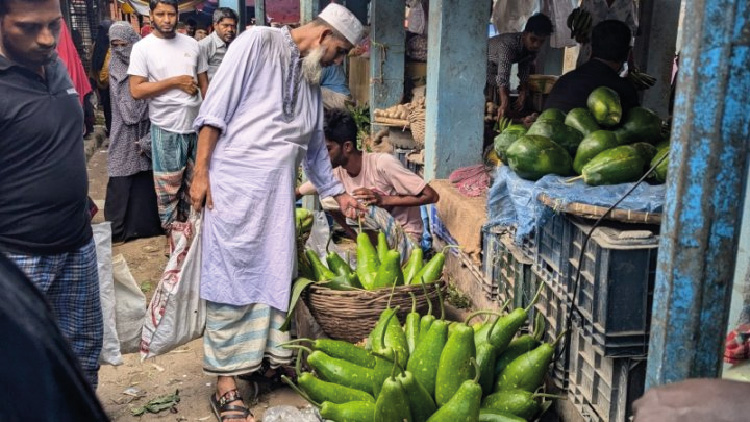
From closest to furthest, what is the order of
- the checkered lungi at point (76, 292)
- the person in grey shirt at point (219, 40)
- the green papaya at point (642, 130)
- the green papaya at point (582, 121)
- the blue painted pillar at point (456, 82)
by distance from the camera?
1. the checkered lungi at point (76, 292)
2. the green papaya at point (642, 130)
3. the green papaya at point (582, 121)
4. the blue painted pillar at point (456, 82)
5. the person in grey shirt at point (219, 40)

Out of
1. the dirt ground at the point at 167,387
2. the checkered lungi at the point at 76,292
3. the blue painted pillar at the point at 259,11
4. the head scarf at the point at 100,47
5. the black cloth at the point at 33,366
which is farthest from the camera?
the blue painted pillar at the point at 259,11

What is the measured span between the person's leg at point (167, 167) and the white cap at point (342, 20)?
3334 millimetres

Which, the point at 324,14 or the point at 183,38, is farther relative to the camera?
the point at 183,38

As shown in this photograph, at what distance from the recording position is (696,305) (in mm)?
1785

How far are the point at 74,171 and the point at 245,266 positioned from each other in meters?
0.92

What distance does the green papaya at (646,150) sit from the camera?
3.04 m

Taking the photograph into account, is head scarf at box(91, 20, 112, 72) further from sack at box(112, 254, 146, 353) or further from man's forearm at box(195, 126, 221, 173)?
man's forearm at box(195, 126, 221, 173)

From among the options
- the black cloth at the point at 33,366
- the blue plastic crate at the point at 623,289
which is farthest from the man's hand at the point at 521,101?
the black cloth at the point at 33,366

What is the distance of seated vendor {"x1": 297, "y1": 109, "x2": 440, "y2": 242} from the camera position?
185 inches

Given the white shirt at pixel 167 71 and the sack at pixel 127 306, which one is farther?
the white shirt at pixel 167 71

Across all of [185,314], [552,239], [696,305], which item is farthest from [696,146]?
[185,314]

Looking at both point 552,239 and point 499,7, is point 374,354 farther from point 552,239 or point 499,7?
point 499,7

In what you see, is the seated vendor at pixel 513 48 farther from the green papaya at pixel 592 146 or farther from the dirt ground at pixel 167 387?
the green papaya at pixel 592 146

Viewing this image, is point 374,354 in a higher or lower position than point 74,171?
lower
